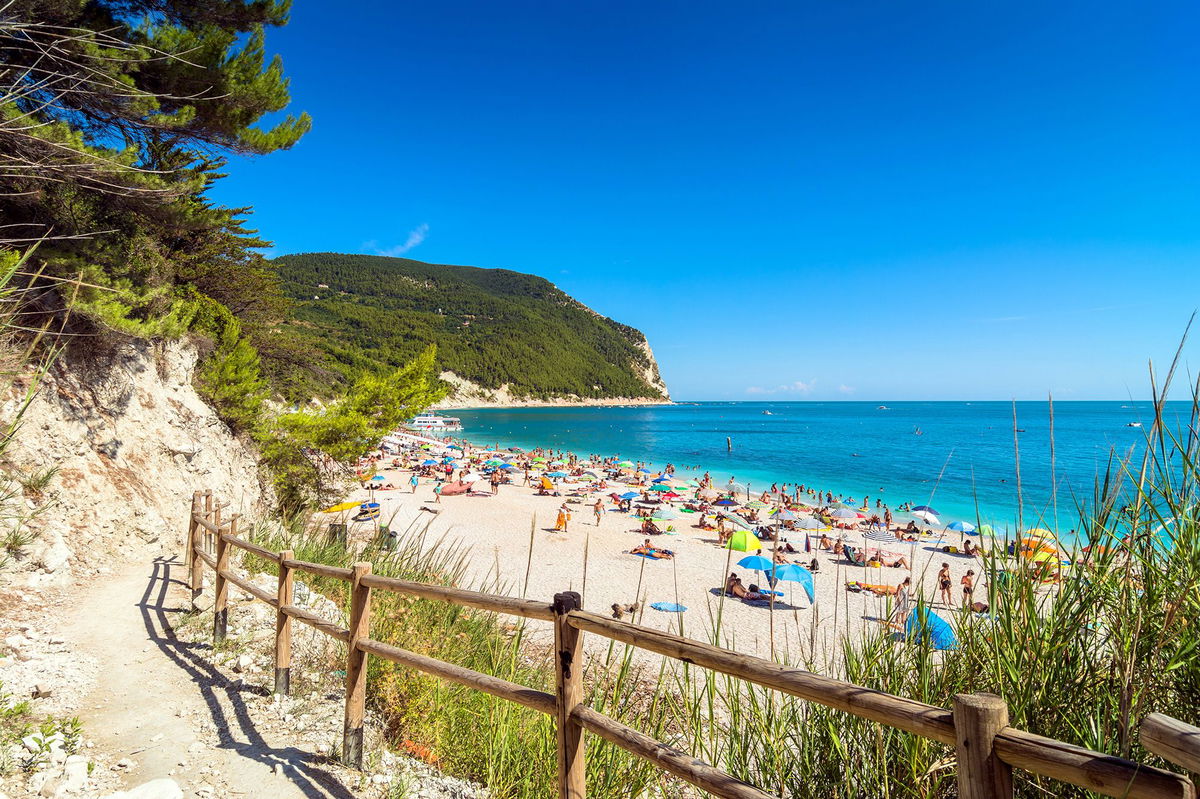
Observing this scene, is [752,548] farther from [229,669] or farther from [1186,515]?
[1186,515]

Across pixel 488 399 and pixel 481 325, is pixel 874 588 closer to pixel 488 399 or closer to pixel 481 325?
pixel 488 399

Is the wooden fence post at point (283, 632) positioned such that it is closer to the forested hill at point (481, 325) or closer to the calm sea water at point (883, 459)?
the calm sea water at point (883, 459)

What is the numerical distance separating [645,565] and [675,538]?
2.87 meters

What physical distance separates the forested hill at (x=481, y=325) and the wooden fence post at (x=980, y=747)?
87.1m

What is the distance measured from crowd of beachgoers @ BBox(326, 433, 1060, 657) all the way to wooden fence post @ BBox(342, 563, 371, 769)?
3019 mm

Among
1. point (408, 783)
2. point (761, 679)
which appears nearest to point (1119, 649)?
point (761, 679)

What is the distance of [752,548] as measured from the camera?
47.9 ft

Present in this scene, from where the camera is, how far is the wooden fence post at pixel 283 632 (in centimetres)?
396

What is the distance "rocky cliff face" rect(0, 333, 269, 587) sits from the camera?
643 cm

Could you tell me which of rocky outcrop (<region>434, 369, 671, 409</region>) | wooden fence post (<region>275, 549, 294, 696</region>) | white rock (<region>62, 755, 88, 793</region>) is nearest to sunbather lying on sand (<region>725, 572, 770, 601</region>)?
wooden fence post (<region>275, 549, 294, 696</region>)

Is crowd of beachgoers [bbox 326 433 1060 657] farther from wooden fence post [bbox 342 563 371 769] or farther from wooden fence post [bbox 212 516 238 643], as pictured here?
wooden fence post [bbox 342 563 371 769]

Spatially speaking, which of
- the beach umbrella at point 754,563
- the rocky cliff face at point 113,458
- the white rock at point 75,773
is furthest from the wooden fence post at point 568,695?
the beach umbrella at point 754,563

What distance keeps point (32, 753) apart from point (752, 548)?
13665 mm

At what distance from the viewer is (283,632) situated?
159 inches
